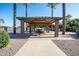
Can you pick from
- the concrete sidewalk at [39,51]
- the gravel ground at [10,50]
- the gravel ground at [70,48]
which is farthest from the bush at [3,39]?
the gravel ground at [70,48]

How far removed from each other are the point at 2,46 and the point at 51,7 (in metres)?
33.1

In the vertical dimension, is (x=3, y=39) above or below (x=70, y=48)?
above

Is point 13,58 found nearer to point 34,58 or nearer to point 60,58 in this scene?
point 34,58

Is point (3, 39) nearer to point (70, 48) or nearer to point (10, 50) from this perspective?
point (10, 50)

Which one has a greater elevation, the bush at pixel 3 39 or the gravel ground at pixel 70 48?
the bush at pixel 3 39

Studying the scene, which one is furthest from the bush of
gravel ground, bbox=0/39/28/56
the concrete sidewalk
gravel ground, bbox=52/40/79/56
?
gravel ground, bbox=52/40/79/56

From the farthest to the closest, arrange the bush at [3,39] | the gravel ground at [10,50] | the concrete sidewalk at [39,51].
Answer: the bush at [3,39] < the gravel ground at [10,50] < the concrete sidewalk at [39,51]

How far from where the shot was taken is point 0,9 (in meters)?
23.9

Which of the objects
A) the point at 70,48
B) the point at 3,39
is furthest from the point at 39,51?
the point at 70,48

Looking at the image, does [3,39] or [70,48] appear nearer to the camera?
[3,39]

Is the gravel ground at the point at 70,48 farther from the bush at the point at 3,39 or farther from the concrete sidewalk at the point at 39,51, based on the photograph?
the bush at the point at 3,39

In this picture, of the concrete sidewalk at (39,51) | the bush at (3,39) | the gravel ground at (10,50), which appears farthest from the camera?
the bush at (3,39)

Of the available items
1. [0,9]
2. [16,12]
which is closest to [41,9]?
[16,12]

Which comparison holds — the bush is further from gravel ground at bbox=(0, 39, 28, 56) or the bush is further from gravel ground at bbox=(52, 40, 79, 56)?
gravel ground at bbox=(52, 40, 79, 56)
